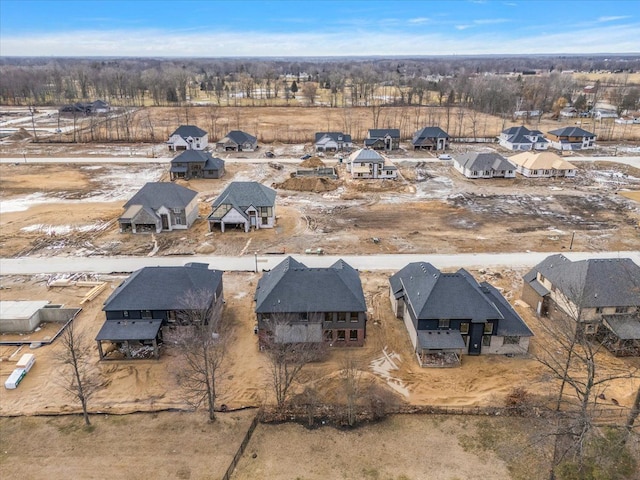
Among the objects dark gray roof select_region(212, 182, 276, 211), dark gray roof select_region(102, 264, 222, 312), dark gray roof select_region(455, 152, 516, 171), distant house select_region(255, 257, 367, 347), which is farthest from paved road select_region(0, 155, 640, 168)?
distant house select_region(255, 257, 367, 347)

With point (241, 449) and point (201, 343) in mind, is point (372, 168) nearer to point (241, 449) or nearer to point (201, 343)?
point (201, 343)

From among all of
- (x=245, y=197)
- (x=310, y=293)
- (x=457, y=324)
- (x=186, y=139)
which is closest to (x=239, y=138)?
(x=186, y=139)

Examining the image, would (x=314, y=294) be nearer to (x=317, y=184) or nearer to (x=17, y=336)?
(x=17, y=336)

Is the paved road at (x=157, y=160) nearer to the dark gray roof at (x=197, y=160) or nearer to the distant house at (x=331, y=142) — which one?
the distant house at (x=331, y=142)

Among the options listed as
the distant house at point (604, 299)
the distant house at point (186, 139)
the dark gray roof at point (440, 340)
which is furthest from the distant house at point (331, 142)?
the dark gray roof at point (440, 340)

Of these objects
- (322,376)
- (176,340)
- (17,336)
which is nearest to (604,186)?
(322,376)

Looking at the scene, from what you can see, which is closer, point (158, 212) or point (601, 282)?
point (601, 282)

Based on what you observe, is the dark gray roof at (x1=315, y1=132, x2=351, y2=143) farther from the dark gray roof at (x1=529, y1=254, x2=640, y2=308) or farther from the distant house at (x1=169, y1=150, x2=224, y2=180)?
the dark gray roof at (x1=529, y1=254, x2=640, y2=308)
